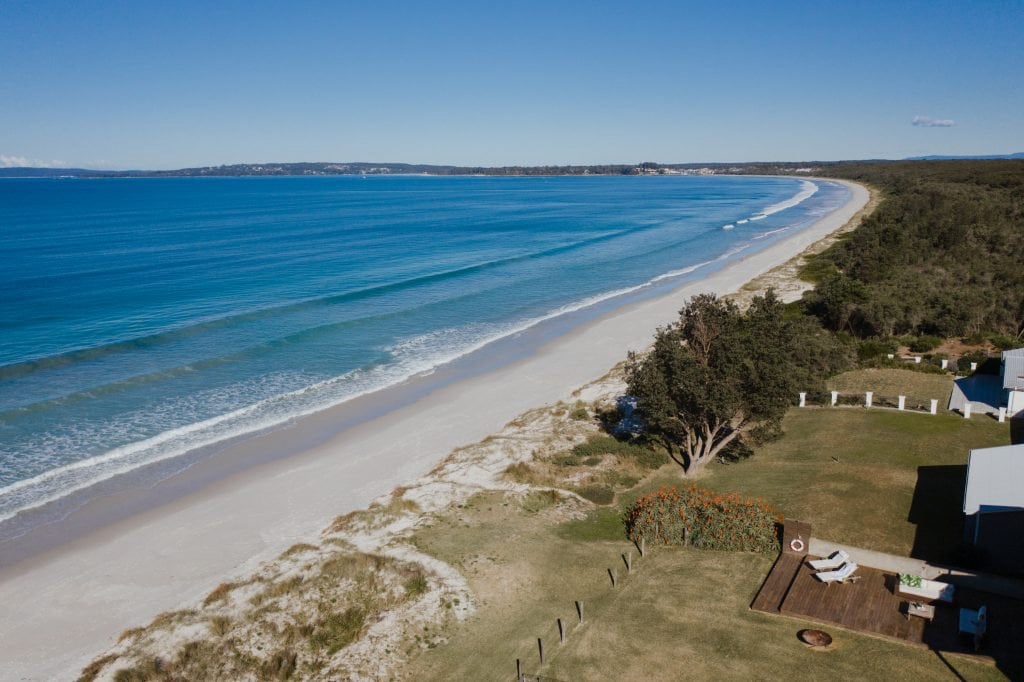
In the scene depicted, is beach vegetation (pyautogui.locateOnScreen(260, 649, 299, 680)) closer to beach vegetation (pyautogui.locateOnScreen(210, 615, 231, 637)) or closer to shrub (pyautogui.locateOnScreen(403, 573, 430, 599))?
beach vegetation (pyautogui.locateOnScreen(210, 615, 231, 637))

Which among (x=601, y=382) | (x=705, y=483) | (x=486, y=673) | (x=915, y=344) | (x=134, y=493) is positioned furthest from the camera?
(x=915, y=344)

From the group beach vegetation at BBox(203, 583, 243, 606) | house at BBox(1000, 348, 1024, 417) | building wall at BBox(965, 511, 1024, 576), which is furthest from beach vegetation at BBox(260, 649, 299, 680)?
house at BBox(1000, 348, 1024, 417)

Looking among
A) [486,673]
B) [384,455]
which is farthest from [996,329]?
[486,673]

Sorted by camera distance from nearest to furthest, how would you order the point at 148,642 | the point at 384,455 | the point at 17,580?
the point at 148,642
the point at 17,580
the point at 384,455

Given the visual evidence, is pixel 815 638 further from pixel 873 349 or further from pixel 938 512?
pixel 873 349

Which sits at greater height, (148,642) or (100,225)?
(100,225)

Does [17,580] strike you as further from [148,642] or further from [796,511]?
[796,511]

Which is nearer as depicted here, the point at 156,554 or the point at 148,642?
the point at 148,642
